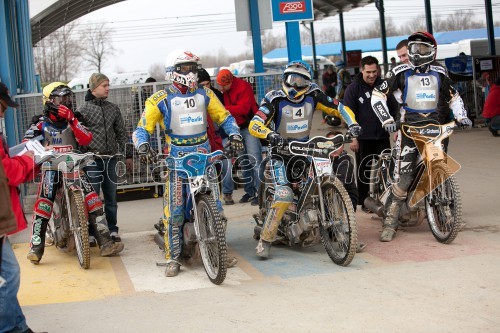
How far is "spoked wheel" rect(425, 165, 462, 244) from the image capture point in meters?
7.82

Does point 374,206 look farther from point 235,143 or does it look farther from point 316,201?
point 235,143

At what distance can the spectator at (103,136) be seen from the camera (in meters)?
9.16

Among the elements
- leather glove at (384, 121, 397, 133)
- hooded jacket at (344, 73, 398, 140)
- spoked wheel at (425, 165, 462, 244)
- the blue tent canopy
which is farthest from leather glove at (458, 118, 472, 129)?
the blue tent canopy

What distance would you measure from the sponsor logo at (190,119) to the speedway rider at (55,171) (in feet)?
4.48

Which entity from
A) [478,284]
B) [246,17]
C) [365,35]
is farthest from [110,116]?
[365,35]

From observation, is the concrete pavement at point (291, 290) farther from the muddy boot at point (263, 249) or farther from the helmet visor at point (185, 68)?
the helmet visor at point (185, 68)

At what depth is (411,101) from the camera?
842 cm

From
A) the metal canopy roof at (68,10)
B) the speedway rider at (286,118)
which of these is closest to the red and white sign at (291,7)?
the speedway rider at (286,118)

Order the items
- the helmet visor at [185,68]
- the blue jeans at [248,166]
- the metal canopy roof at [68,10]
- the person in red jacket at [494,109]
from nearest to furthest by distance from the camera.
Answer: the helmet visor at [185,68] → the blue jeans at [248,166] → the person in red jacket at [494,109] → the metal canopy roof at [68,10]

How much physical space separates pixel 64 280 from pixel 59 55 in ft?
183

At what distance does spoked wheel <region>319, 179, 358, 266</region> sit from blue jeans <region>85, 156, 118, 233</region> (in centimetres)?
287

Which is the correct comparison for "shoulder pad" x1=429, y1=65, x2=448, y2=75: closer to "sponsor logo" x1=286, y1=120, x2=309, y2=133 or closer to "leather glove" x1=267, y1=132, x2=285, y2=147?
"sponsor logo" x1=286, y1=120, x2=309, y2=133

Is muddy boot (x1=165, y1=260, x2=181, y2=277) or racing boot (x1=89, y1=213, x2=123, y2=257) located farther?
racing boot (x1=89, y1=213, x2=123, y2=257)

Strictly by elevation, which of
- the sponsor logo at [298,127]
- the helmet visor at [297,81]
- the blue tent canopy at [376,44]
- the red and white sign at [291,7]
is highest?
the blue tent canopy at [376,44]
